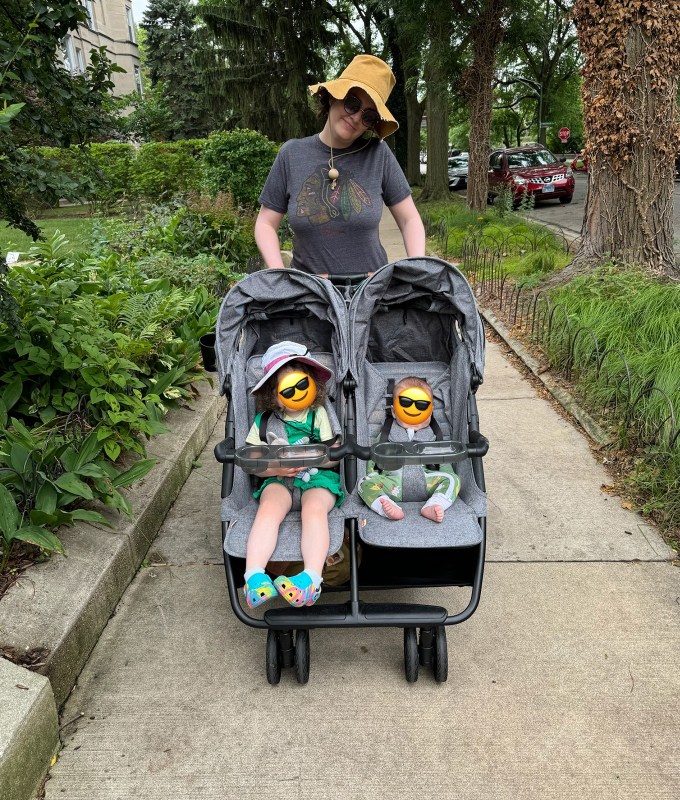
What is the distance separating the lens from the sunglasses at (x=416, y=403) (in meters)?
3.00

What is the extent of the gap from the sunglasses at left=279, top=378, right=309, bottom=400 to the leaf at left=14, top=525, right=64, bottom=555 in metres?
1.15

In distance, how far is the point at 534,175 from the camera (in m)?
18.8

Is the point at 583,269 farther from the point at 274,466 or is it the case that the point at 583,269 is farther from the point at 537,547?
the point at 274,466

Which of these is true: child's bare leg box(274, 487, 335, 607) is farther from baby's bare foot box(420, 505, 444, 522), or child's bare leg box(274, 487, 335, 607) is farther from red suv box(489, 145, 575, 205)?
red suv box(489, 145, 575, 205)

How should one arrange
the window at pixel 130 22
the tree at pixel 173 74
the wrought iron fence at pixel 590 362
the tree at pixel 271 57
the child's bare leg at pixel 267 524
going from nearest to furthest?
the child's bare leg at pixel 267 524 < the wrought iron fence at pixel 590 362 < the tree at pixel 271 57 < the tree at pixel 173 74 < the window at pixel 130 22

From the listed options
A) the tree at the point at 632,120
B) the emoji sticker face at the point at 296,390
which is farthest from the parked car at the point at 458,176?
the emoji sticker face at the point at 296,390

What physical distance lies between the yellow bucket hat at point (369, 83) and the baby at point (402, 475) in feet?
4.16

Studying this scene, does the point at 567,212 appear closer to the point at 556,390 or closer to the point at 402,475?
the point at 556,390

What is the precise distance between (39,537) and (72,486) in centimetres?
28

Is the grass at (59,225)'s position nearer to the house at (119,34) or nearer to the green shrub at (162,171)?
the green shrub at (162,171)

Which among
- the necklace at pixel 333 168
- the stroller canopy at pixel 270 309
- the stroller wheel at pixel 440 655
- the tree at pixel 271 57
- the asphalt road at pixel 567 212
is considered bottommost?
the stroller wheel at pixel 440 655

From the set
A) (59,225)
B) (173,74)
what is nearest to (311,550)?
(59,225)

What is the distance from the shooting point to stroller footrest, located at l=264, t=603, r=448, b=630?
2.53 meters

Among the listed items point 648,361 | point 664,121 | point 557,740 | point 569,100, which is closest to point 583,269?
point 664,121
